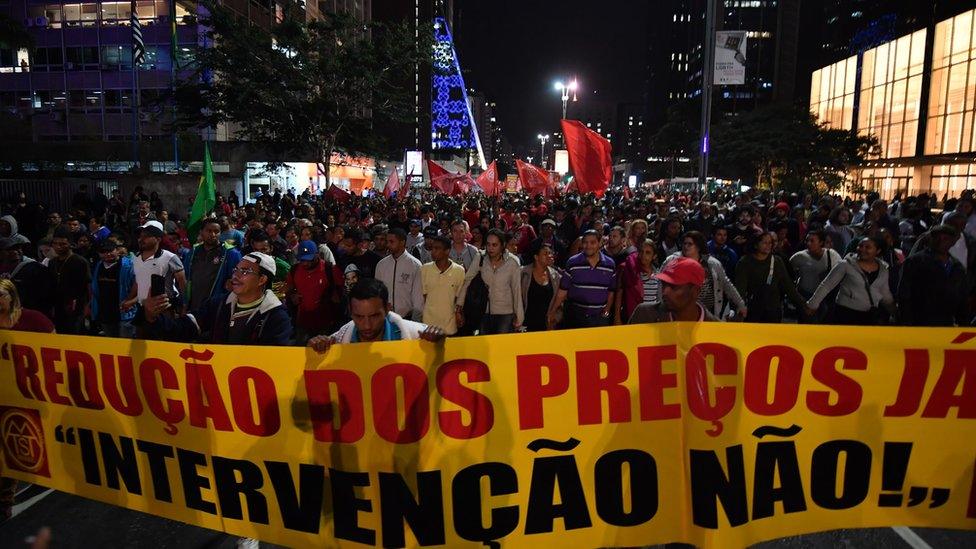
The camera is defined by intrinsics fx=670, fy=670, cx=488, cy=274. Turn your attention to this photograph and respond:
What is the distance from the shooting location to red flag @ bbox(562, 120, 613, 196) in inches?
556

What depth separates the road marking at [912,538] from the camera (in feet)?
13.7

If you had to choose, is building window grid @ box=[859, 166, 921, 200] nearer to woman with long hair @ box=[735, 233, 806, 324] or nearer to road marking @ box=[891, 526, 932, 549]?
woman with long hair @ box=[735, 233, 806, 324]

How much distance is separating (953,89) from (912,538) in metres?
42.7

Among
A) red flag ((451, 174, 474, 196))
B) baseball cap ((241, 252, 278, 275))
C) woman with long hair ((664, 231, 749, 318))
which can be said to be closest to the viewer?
baseball cap ((241, 252, 278, 275))

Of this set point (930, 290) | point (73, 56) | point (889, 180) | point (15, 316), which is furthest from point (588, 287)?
point (73, 56)

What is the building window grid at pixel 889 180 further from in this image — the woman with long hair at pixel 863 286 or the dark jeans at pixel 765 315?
the woman with long hair at pixel 863 286

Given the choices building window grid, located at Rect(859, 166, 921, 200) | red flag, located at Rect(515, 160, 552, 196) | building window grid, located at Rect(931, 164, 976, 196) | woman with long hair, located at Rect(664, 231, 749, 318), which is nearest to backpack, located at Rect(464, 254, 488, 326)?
woman with long hair, located at Rect(664, 231, 749, 318)

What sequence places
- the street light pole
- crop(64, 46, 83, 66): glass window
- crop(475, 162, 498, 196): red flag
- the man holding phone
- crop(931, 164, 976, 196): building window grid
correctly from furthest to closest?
crop(64, 46, 83, 66): glass window, crop(931, 164, 976, 196): building window grid, crop(475, 162, 498, 196): red flag, the street light pole, the man holding phone

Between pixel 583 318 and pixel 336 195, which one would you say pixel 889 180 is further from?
pixel 583 318

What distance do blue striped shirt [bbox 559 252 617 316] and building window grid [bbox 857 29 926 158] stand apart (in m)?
44.4

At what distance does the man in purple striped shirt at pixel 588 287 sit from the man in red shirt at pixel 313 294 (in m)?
2.37

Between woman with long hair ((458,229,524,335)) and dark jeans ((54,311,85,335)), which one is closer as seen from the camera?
woman with long hair ((458,229,524,335))

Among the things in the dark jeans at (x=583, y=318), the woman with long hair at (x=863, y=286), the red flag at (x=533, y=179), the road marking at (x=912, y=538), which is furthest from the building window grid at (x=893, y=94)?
the road marking at (x=912, y=538)

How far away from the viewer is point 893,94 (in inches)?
1795
